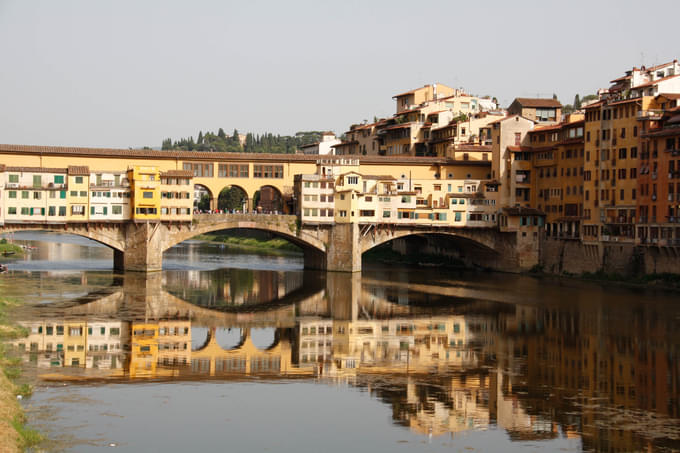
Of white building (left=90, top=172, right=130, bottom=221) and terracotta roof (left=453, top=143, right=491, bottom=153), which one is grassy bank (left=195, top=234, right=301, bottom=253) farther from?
white building (left=90, top=172, right=130, bottom=221)

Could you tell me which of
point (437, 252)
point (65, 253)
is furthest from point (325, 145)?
point (65, 253)

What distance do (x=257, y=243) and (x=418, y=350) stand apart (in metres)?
63.4

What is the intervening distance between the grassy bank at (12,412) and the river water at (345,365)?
1.56ft

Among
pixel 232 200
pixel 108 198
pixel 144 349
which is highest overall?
pixel 232 200

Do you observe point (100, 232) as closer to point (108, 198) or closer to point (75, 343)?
point (108, 198)

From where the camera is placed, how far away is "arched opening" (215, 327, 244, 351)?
3543 centimetres

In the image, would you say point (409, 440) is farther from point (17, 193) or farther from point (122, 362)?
point (17, 193)

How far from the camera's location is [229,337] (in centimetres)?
3734

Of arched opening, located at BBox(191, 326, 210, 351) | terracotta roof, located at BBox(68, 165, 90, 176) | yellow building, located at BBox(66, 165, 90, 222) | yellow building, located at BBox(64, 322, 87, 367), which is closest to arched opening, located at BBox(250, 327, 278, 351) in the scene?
arched opening, located at BBox(191, 326, 210, 351)

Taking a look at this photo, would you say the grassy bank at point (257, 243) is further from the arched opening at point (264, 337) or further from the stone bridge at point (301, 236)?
the arched opening at point (264, 337)

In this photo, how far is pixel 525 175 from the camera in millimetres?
66750

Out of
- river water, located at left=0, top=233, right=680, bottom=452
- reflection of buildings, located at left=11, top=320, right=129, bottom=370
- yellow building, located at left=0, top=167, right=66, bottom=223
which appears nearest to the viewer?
river water, located at left=0, top=233, right=680, bottom=452

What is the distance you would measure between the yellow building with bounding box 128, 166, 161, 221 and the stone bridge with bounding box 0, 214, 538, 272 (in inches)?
28.1

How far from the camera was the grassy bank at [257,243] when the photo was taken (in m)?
91.4
